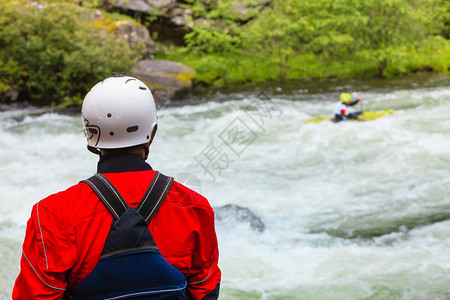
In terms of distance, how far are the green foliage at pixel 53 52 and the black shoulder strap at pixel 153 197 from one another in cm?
1284

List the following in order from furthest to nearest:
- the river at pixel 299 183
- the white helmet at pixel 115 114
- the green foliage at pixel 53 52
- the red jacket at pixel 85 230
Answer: the green foliage at pixel 53 52 < the river at pixel 299 183 < the white helmet at pixel 115 114 < the red jacket at pixel 85 230

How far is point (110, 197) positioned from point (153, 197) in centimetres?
12

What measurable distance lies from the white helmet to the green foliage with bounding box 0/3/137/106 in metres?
12.6

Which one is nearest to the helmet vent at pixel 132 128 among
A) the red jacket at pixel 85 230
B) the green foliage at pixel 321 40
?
the red jacket at pixel 85 230

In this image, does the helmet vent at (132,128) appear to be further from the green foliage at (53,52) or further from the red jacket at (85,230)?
the green foliage at (53,52)

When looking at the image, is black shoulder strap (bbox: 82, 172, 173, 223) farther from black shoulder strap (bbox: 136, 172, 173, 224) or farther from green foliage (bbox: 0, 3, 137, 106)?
green foliage (bbox: 0, 3, 137, 106)

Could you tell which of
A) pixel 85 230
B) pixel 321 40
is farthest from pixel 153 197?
pixel 321 40

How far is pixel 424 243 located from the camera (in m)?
4.80

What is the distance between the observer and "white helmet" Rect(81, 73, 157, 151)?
150 cm

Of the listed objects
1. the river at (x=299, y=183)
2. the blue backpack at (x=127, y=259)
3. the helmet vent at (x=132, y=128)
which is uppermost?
the helmet vent at (x=132, y=128)

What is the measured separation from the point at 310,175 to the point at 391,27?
1269cm

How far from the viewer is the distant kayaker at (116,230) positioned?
1.32m

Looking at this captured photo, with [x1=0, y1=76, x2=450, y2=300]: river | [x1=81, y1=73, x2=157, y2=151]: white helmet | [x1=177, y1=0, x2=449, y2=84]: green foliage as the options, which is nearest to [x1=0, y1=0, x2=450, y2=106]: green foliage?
[x1=177, y1=0, x2=449, y2=84]: green foliage

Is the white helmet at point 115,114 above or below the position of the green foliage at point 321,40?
above
